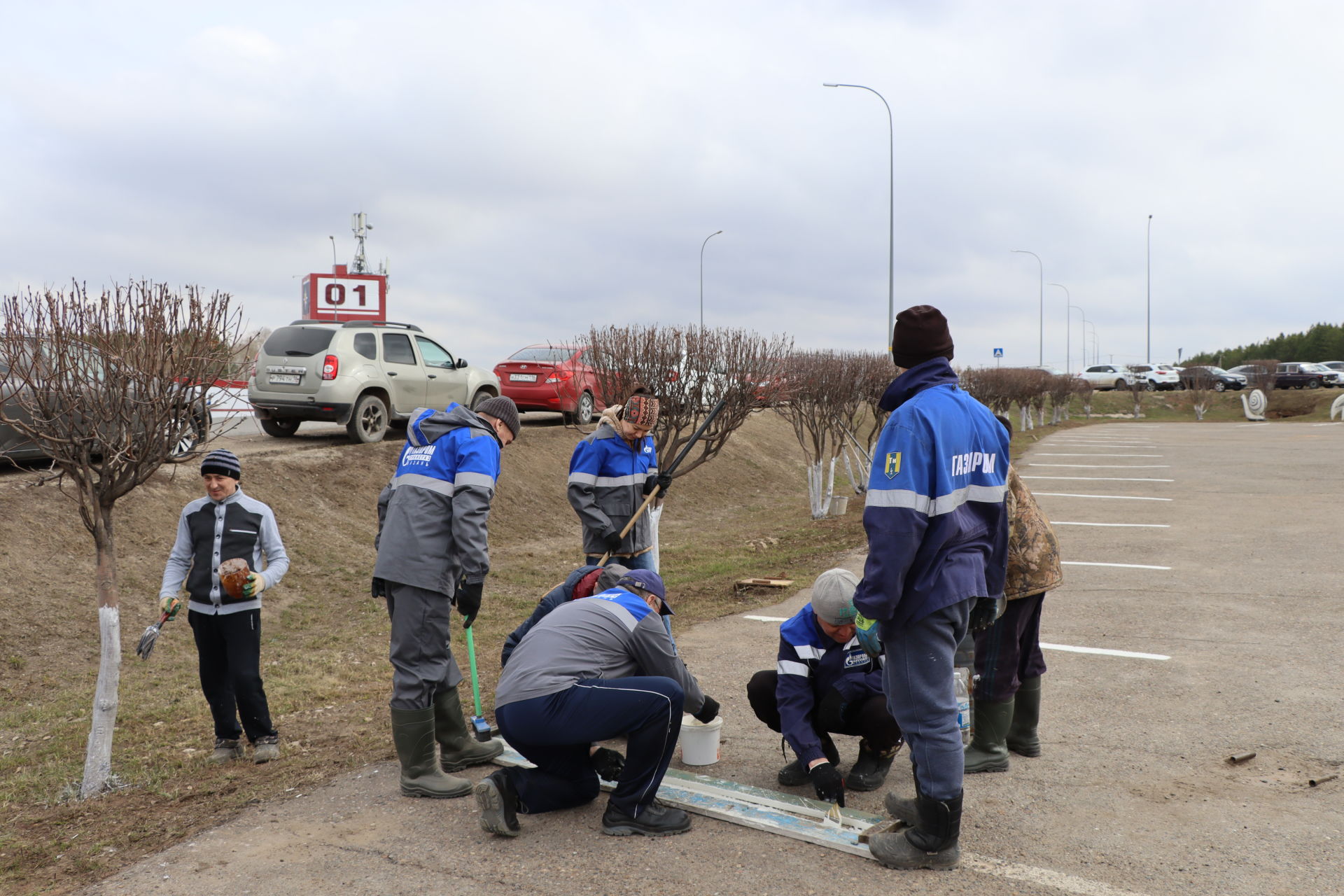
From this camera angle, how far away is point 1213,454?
76.4 feet

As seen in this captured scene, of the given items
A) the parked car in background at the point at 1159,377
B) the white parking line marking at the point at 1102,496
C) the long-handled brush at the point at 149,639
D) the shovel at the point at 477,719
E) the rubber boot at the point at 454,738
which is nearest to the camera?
the rubber boot at the point at 454,738

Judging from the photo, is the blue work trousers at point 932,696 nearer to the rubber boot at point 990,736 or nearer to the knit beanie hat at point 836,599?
the knit beanie hat at point 836,599

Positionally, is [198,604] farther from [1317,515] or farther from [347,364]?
[1317,515]

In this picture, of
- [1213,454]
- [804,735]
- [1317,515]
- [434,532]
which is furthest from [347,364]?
[1213,454]

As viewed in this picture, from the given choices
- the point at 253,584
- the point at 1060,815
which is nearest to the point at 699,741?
the point at 1060,815

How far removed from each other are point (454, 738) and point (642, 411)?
2.29m

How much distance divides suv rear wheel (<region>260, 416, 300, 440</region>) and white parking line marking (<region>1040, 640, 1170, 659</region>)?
503 inches

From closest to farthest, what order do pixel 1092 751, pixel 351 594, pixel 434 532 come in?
pixel 434 532 → pixel 1092 751 → pixel 351 594

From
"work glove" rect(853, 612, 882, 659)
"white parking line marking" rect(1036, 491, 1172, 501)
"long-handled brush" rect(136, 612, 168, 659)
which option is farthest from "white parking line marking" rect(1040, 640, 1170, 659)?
"white parking line marking" rect(1036, 491, 1172, 501)

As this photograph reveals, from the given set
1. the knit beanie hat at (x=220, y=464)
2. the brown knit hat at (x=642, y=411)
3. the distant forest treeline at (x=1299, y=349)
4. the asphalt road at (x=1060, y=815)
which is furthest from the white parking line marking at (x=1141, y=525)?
the distant forest treeline at (x=1299, y=349)

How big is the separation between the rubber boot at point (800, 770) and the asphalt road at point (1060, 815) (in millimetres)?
113

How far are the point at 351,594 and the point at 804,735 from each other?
25.9 ft

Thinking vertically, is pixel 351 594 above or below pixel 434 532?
below

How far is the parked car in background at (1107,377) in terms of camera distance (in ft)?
184
